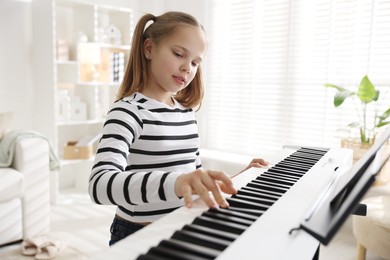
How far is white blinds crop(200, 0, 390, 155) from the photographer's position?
3.15m

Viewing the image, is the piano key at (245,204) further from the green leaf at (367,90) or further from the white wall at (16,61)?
the white wall at (16,61)

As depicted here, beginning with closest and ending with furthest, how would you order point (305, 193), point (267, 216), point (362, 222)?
point (267, 216) → point (305, 193) → point (362, 222)

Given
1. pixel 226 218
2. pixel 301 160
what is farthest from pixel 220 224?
pixel 301 160

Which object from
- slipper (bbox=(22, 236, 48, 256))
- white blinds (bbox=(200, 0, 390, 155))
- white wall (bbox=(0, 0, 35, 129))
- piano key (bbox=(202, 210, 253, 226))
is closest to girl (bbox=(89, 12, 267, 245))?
piano key (bbox=(202, 210, 253, 226))

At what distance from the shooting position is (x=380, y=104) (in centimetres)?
307

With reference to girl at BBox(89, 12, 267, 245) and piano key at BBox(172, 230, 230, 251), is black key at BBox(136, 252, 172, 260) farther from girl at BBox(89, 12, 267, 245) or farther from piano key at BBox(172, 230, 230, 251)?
girl at BBox(89, 12, 267, 245)

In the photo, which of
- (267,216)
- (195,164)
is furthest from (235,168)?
(267,216)

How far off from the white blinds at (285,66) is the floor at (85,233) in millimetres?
959

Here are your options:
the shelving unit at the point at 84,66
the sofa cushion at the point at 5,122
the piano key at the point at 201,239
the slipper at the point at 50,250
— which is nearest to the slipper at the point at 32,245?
the slipper at the point at 50,250

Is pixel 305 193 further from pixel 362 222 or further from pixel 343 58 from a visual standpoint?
pixel 343 58

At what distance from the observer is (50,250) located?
2.41m

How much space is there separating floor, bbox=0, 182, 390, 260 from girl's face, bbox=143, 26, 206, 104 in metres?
1.48

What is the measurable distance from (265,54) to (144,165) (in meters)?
2.83

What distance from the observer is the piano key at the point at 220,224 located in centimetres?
65
